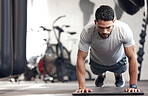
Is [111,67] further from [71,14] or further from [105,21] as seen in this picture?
[71,14]

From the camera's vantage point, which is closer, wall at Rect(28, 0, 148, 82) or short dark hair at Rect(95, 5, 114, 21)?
short dark hair at Rect(95, 5, 114, 21)

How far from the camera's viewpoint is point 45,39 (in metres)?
5.20

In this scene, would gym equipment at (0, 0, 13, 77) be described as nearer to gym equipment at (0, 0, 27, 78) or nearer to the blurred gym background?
gym equipment at (0, 0, 27, 78)

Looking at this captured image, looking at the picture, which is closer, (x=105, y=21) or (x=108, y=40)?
(x=105, y=21)

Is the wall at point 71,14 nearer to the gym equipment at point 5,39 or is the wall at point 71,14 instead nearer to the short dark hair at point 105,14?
the short dark hair at point 105,14

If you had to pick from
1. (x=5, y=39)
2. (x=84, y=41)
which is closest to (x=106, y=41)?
(x=84, y=41)

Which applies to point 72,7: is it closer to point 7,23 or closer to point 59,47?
point 59,47

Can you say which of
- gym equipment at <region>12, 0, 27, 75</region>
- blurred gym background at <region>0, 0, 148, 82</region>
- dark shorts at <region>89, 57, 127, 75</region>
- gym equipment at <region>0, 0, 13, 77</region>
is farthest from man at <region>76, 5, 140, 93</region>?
blurred gym background at <region>0, 0, 148, 82</region>

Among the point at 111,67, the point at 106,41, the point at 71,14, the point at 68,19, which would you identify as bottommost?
the point at 111,67

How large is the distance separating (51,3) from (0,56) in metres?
4.06

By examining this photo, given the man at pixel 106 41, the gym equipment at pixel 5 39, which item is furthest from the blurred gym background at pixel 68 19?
the gym equipment at pixel 5 39

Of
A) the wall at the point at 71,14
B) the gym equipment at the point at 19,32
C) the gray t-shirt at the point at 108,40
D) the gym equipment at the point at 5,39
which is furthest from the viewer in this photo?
the wall at the point at 71,14

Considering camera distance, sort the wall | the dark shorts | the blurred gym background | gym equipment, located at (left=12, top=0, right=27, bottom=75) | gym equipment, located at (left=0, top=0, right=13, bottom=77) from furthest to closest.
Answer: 1. the wall
2. the blurred gym background
3. the dark shorts
4. gym equipment, located at (left=12, top=0, right=27, bottom=75)
5. gym equipment, located at (left=0, top=0, right=13, bottom=77)

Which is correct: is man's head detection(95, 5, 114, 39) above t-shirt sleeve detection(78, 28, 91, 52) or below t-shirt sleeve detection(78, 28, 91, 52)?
above
